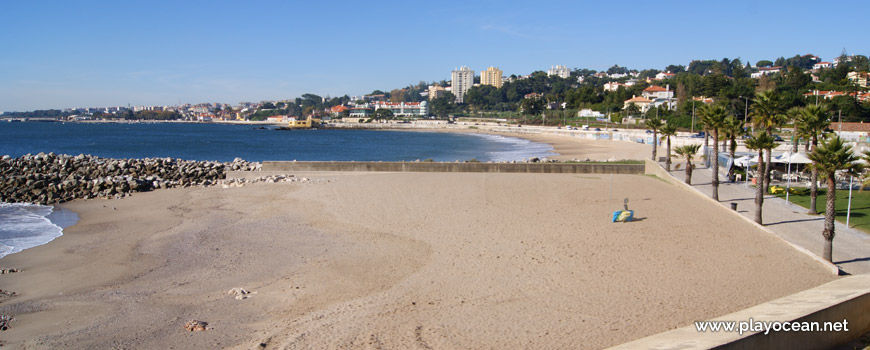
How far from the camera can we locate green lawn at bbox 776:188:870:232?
52.9ft

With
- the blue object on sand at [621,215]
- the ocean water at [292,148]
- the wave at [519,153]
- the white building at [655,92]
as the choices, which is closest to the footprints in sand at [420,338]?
the blue object on sand at [621,215]

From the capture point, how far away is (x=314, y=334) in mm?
8484

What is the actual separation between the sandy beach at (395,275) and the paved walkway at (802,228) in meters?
0.69

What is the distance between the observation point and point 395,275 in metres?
11.6

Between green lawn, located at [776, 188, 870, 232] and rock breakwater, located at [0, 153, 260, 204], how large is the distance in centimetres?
2341

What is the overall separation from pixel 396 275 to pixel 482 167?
1796cm

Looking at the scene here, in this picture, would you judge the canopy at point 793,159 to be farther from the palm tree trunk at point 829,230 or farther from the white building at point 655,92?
the white building at point 655,92

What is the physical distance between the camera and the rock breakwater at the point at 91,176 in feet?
79.0

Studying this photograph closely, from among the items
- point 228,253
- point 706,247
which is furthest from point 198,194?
point 706,247

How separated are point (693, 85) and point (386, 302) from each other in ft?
293

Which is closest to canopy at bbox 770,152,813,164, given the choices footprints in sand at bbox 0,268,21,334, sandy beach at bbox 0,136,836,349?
sandy beach at bbox 0,136,836,349

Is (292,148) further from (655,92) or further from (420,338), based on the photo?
(655,92)

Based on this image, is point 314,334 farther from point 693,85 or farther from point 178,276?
point 693,85

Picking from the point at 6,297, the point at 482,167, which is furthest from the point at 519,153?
the point at 6,297
